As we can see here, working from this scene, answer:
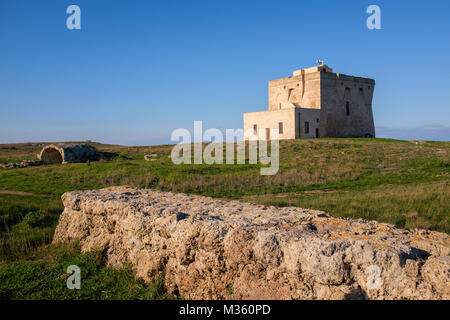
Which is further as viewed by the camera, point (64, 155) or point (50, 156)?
point (50, 156)

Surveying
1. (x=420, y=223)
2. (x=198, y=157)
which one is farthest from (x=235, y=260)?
(x=198, y=157)

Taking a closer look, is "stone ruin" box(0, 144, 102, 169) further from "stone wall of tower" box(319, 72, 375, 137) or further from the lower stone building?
"stone wall of tower" box(319, 72, 375, 137)

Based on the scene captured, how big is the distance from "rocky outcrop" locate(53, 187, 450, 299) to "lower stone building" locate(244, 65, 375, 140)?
3167 centimetres

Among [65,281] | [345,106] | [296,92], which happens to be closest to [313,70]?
[296,92]

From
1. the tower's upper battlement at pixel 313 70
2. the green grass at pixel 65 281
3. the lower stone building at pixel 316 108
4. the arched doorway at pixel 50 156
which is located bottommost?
the green grass at pixel 65 281

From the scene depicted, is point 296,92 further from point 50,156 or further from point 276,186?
point 276,186

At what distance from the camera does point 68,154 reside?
23.3 m

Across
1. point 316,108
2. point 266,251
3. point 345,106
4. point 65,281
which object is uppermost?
point 345,106

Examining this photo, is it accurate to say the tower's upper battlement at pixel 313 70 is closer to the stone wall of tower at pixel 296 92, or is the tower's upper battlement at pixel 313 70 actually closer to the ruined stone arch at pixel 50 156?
the stone wall of tower at pixel 296 92

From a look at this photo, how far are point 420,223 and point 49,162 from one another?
24.7m

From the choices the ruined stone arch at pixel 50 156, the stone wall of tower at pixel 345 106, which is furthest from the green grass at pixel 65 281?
the stone wall of tower at pixel 345 106

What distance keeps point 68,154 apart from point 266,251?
2268 centimetres

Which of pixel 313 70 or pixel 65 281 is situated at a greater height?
pixel 313 70

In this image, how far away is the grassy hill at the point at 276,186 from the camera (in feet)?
21.8
